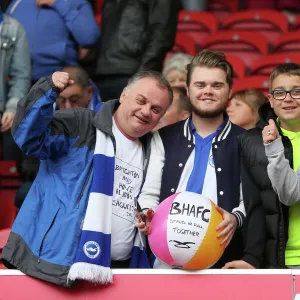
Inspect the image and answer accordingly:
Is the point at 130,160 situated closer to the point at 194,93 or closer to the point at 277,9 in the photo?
the point at 194,93

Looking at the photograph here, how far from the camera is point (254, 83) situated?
7816 mm

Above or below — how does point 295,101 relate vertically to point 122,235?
above

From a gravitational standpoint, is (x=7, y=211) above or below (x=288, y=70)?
below

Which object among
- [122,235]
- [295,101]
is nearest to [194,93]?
[295,101]

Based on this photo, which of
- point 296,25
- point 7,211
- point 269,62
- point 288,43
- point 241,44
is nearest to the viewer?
point 7,211

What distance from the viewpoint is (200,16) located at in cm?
955

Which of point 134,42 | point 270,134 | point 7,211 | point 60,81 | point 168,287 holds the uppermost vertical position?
point 134,42

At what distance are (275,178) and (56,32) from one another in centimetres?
321

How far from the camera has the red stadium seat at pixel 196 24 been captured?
9445mm

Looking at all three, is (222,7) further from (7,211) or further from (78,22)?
(7,211)

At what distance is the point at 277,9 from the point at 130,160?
6087 mm

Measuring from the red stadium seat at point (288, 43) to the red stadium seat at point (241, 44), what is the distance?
16cm

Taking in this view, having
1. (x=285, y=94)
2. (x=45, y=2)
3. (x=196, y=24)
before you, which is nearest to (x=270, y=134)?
(x=285, y=94)

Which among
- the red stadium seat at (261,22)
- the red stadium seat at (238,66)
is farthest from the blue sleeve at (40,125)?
the red stadium seat at (261,22)
